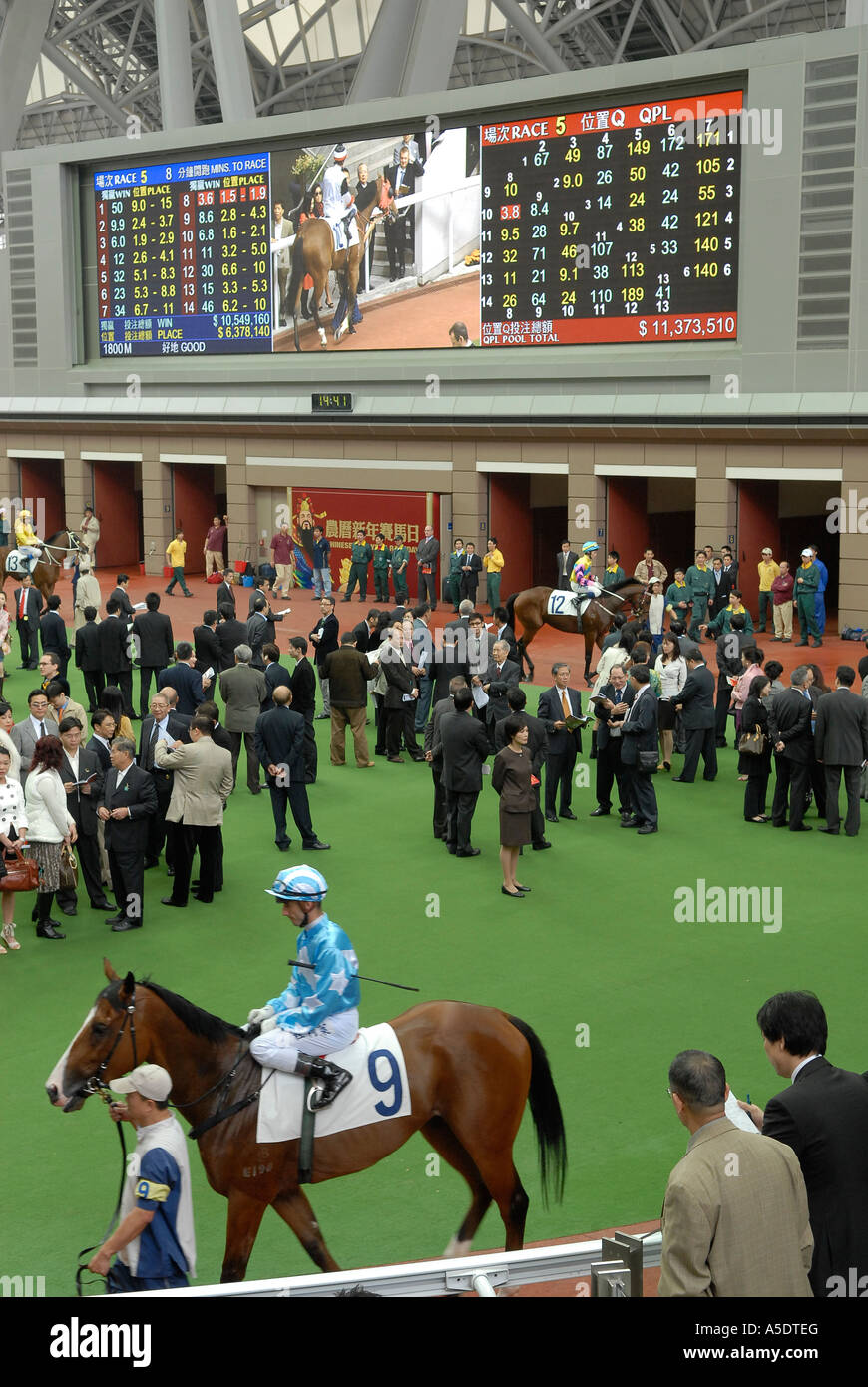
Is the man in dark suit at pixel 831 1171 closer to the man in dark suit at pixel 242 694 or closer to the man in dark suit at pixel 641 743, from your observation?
the man in dark suit at pixel 641 743

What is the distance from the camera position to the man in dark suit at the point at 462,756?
1419 centimetres

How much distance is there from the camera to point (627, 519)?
29.5m

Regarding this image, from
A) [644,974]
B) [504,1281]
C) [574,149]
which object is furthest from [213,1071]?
[574,149]

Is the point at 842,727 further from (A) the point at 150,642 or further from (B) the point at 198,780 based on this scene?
(A) the point at 150,642

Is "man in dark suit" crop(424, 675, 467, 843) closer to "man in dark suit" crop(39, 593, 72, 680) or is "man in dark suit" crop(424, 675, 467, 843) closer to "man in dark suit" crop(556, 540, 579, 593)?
"man in dark suit" crop(39, 593, 72, 680)

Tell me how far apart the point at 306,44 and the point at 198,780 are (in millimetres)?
51740

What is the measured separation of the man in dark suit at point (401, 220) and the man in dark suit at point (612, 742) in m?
17.0

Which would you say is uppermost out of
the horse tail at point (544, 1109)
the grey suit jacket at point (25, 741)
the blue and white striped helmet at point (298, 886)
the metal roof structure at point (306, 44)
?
the metal roof structure at point (306, 44)

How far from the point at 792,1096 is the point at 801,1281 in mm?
642

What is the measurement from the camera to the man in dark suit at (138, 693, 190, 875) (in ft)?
44.1

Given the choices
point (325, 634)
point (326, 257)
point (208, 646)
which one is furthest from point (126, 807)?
point (326, 257)

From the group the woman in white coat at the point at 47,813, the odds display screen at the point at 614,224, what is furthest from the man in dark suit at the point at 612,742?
the odds display screen at the point at 614,224

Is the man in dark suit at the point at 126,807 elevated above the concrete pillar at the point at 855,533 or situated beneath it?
situated beneath

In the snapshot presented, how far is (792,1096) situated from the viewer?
514cm
